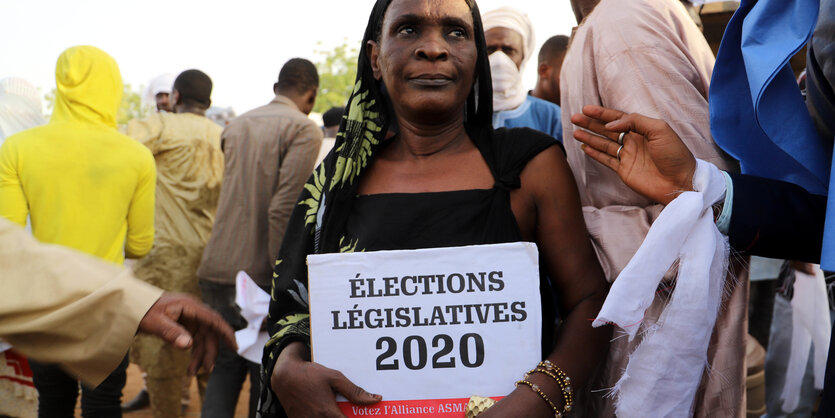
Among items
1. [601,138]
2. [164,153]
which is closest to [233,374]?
[164,153]

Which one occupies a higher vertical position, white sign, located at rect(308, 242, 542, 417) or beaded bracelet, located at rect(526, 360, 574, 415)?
white sign, located at rect(308, 242, 542, 417)

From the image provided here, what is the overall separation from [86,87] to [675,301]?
3.36 meters

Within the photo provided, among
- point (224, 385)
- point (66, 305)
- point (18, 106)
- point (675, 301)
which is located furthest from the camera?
point (18, 106)

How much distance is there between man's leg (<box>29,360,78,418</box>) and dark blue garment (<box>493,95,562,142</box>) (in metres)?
2.54

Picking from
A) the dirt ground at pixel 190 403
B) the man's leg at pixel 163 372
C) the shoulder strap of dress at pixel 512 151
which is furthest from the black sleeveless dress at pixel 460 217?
the dirt ground at pixel 190 403

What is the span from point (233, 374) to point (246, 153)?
4.54ft

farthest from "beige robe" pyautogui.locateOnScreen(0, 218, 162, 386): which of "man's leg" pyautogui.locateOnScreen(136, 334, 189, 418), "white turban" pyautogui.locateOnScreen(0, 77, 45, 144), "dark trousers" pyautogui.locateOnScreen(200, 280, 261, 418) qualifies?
"white turban" pyautogui.locateOnScreen(0, 77, 45, 144)

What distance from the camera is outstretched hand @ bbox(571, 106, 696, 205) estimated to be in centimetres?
179

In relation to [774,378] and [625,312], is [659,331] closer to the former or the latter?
[625,312]

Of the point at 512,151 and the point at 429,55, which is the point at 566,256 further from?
the point at 429,55

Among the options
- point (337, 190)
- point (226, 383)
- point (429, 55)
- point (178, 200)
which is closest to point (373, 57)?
point (429, 55)

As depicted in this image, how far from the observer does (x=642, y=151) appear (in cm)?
186

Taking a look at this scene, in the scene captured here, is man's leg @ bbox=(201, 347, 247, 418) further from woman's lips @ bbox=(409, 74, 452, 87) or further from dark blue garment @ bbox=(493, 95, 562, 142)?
woman's lips @ bbox=(409, 74, 452, 87)

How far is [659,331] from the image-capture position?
1776 mm
